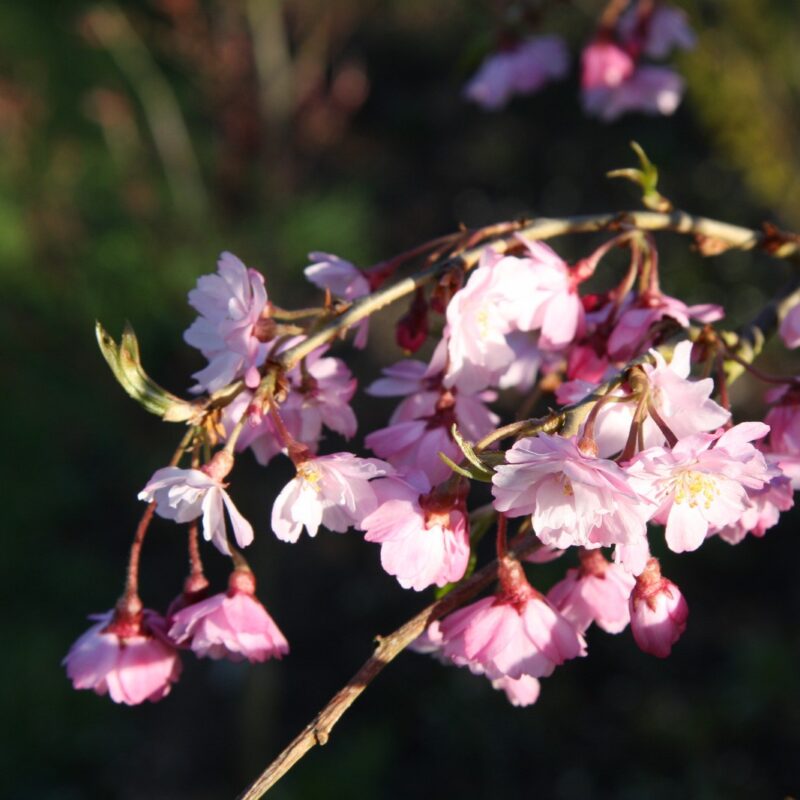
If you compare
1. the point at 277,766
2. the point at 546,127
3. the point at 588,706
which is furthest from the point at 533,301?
the point at 546,127

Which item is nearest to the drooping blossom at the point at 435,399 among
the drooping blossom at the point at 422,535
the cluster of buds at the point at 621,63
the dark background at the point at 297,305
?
the drooping blossom at the point at 422,535

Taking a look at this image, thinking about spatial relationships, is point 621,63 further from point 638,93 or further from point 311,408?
point 311,408

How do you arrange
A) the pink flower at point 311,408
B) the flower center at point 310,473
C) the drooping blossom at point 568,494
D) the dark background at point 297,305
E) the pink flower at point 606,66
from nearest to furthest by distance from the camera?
the drooping blossom at point 568,494
the flower center at point 310,473
the pink flower at point 311,408
the pink flower at point 606,66
the dark background at point 297,305

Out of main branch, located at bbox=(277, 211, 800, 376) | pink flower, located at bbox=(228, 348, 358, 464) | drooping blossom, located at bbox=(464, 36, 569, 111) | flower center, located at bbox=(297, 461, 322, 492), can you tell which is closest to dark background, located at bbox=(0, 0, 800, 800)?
drooping blossom, located at bbox=(464, 36, 569, 111)

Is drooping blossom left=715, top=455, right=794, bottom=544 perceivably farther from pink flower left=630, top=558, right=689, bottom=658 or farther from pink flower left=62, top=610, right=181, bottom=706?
pink flower left=62, top=610, right=181, bottom=706

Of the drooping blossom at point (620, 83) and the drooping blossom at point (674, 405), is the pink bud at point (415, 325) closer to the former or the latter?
the drooping blossom at point (674, 405)

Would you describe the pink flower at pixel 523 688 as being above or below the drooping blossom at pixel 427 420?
below

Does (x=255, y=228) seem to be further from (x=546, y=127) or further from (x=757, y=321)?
(x=757, y=321)

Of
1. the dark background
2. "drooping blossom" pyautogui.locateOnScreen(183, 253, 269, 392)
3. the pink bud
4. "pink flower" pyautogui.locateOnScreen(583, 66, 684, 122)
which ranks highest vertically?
"drooping blossom" pyautogui.locateOnScreen(183, 253, 269, 392)
